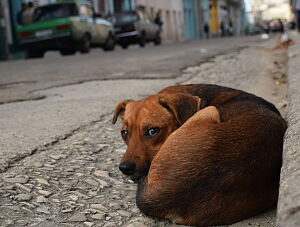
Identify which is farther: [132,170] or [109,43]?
[109,43]

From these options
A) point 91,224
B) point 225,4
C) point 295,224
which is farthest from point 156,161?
point 225,4

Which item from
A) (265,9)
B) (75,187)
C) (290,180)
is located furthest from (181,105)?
(265,9)

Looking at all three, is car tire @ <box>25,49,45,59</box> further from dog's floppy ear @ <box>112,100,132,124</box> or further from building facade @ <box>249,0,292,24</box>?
building facade @ <box>249,0,292,24</box>

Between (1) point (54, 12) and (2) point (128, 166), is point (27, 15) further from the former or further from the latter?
(2) point (128, 166)

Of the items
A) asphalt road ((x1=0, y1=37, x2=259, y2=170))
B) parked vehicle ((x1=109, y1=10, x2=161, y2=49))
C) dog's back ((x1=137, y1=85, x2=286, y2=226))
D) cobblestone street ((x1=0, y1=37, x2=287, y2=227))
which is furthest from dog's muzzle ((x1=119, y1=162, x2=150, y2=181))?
parked vehicle ((x1=109, y1=10, x2=161, y2=49))

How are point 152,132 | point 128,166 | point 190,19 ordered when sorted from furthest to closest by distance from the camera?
point 190,19
point 152,132
point 128,166

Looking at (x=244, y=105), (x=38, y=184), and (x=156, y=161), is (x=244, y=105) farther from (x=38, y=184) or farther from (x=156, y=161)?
(x=38, y=184)

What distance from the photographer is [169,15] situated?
1907 inches

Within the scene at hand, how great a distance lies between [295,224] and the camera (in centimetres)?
152

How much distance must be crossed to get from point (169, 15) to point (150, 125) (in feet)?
151

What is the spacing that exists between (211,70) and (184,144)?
652cm

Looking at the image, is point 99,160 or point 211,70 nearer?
point 99,160

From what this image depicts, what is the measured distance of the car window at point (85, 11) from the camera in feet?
66.4

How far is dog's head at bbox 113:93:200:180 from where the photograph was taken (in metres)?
2.97
